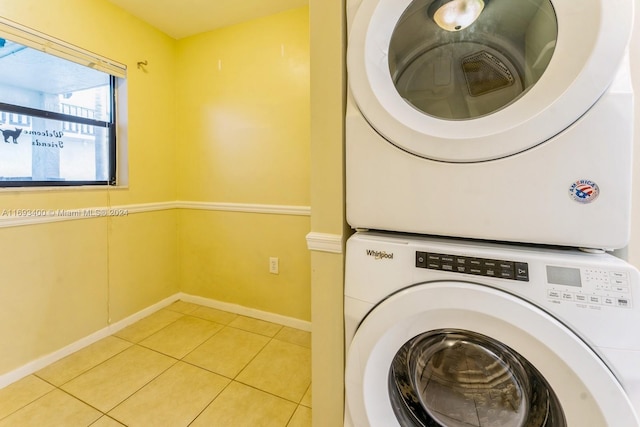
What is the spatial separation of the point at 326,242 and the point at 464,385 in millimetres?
570

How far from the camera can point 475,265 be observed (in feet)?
2.00

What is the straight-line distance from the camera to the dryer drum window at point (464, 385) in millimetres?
662

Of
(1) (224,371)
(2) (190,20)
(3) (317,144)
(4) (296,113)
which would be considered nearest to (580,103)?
(3) (317,144)

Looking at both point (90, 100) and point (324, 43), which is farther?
point (90, 100)

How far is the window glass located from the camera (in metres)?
1.32

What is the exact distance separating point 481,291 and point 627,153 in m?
0.40

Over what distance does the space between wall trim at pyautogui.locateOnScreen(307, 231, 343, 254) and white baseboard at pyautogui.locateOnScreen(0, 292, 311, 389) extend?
117cm

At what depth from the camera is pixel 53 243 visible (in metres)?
1.48

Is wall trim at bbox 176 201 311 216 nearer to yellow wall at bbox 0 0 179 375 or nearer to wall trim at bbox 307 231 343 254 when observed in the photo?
yellow wall at bbox 0 0 179 375

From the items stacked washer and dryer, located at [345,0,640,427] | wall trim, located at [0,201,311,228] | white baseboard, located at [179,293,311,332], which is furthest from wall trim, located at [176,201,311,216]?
stacked washer and dryer, located at [345,0,640,427]

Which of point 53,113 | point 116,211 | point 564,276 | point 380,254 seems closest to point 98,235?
point 116,211

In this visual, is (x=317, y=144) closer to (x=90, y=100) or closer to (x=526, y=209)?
(x=526, y=209)

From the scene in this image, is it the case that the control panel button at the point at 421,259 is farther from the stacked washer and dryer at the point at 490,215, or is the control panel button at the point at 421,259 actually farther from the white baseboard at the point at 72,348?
the white baseboard at the point at 72,348

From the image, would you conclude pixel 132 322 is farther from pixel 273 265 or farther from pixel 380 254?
pixel 380 254
